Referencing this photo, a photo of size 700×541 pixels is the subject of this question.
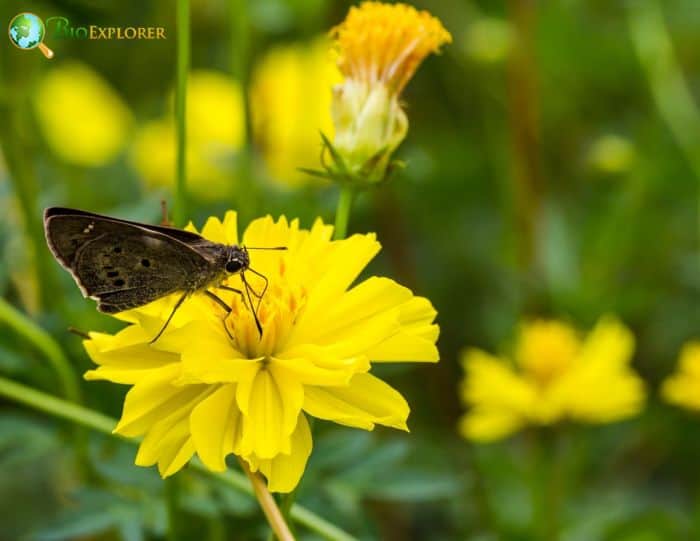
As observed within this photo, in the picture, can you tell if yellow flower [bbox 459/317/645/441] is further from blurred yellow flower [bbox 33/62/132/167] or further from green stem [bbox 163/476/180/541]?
blurred yellow flower [bbox 33/62/132/167]

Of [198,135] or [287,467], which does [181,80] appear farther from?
[198,135]

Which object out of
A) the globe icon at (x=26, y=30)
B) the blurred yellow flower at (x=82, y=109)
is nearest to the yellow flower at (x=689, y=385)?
the globe icon at (x=26, y=30)

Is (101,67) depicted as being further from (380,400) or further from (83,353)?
(380,400)

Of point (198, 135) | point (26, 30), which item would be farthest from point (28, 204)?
point (198, 135)

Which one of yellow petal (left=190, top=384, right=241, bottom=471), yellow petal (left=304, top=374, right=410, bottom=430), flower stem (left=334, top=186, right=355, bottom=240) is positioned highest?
flower stem (left=334, top=186, right=355, bottom=240)

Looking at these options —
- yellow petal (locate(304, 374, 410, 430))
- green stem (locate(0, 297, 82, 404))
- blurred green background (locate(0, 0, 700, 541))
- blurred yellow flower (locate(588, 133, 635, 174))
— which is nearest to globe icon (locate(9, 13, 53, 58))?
blurred green background (locate(0, 0, 700, 541))
